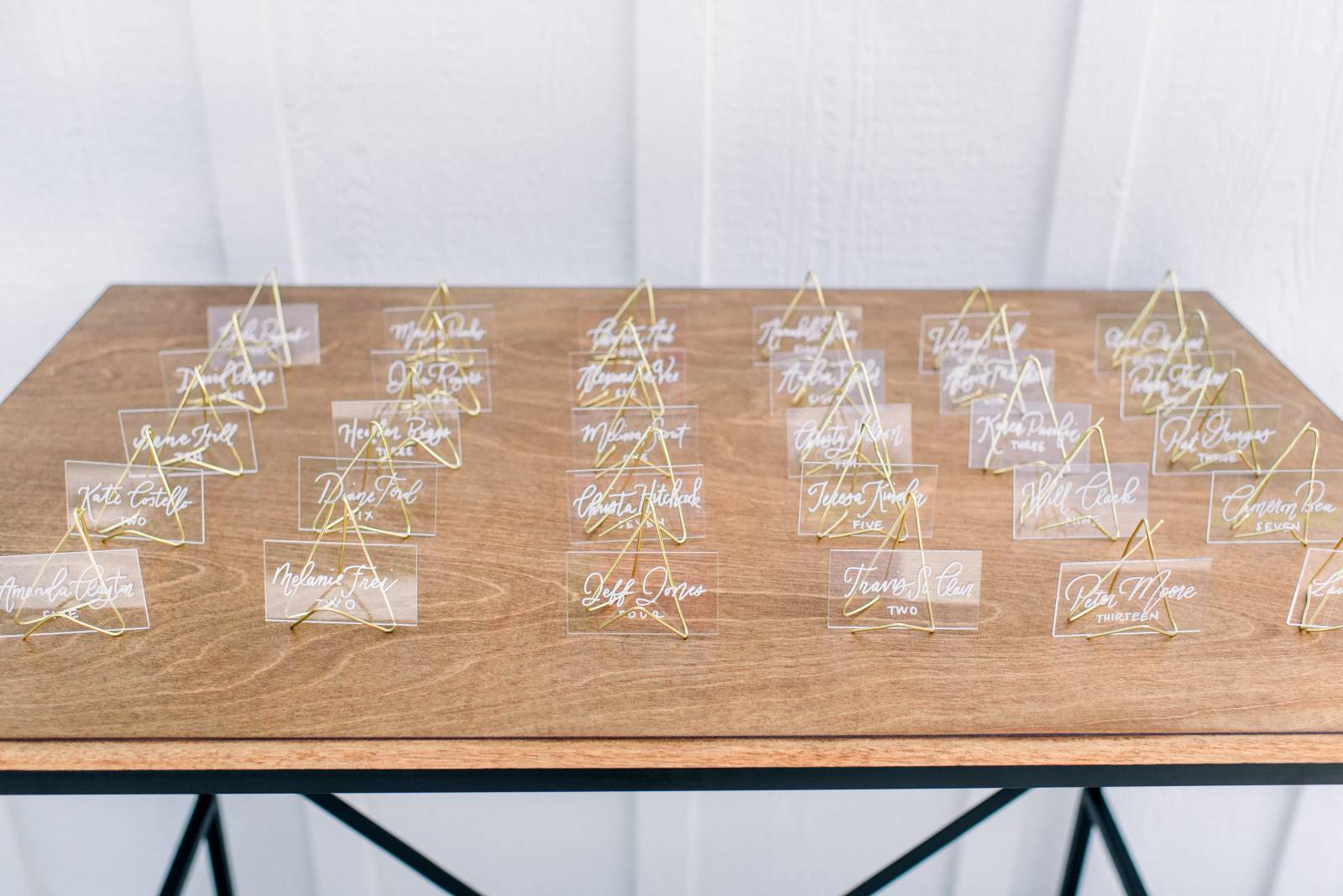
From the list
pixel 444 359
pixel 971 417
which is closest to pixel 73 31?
pixel 444 359

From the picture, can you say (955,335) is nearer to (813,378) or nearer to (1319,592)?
(813,378)

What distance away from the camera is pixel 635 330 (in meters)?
1.09

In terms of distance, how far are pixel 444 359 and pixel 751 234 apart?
0.43 meters

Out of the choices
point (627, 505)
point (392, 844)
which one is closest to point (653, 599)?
point (627, 505)

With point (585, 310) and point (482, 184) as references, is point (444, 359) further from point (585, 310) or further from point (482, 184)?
point (482, 184)

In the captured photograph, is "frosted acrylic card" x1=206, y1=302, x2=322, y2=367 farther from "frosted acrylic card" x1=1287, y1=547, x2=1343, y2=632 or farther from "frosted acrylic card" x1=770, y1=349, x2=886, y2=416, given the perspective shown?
"frosted acrylic card" x1=1287, y1=547, x2=1343, y2=632

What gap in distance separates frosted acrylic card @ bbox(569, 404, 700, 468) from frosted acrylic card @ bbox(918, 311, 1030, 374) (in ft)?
0.93

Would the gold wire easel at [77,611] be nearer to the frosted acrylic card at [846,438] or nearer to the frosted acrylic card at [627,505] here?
the frosted acrylic card at [627,505]

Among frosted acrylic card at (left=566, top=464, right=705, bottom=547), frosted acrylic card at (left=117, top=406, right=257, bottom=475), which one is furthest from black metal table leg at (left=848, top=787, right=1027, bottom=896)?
frosted acrylic card at (left=117, top=406, right=257, bottom=475)

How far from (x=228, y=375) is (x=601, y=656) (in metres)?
0.54

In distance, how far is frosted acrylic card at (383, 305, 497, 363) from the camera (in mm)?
1099

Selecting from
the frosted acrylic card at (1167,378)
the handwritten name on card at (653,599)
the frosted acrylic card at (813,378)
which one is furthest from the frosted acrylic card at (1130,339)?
the handwritten name on card at (653,599)

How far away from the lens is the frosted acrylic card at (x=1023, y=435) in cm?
100

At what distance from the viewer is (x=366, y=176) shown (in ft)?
4.07
